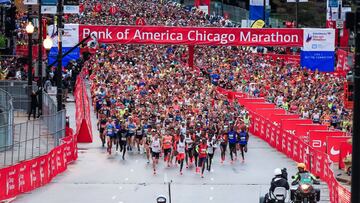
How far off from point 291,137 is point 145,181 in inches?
328

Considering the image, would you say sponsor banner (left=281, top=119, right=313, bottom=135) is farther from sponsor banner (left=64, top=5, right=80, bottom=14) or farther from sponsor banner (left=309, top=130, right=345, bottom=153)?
sponsor banner (left=64, top=5, right=80, bottom=14)

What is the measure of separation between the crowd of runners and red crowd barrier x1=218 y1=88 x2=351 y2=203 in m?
1.16

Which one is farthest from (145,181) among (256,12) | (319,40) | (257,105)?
(256,12)

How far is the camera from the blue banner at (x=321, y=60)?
54844 millimetres

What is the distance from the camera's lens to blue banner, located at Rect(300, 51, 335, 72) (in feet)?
180

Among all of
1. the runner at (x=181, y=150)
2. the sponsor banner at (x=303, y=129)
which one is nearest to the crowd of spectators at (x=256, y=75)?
the sponsor banner at (x=303, y=129)

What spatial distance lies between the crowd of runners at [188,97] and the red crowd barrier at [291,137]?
3.79 feet

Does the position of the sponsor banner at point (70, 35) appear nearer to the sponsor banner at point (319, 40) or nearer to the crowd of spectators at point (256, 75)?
the crowd of spectators at point (256, 75)

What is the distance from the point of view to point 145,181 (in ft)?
104

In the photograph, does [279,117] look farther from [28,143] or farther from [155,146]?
[28,143]

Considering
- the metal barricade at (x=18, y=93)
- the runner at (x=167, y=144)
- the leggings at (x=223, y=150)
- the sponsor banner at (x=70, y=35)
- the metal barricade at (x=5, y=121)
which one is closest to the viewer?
the metal barricade at (x=5, y=121)

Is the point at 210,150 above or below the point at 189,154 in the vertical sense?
above

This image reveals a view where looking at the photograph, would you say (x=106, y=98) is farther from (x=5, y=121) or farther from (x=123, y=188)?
(x=123, y=188)

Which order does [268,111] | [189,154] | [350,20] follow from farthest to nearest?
1. [268,111]
2. [189,154]
3. [350,20]
